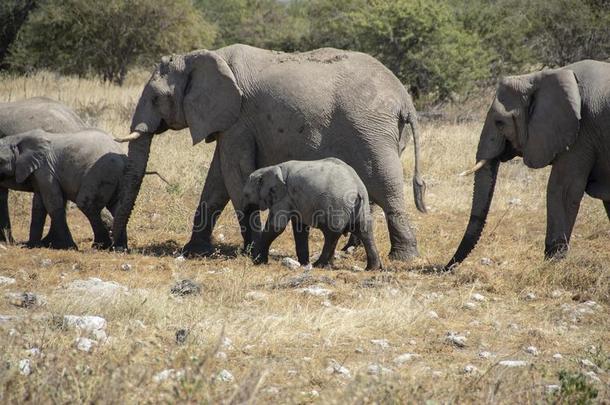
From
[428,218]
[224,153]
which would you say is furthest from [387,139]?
[428,218]

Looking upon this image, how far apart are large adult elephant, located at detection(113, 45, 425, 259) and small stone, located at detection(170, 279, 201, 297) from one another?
2995 mm

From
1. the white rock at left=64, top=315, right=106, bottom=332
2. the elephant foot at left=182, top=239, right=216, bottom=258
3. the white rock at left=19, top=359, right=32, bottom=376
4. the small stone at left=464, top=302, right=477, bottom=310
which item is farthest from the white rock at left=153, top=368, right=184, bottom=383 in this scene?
the elephant foot at left=182, top=239, right=216, bottom=258

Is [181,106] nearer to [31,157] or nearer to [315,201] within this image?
[31,157]

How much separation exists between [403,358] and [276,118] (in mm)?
5140

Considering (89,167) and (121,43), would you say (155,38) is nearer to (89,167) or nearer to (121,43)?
(121,43)

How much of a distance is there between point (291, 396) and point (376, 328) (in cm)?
246

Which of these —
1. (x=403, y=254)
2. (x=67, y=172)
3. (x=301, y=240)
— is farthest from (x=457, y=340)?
(x=67, y=172)

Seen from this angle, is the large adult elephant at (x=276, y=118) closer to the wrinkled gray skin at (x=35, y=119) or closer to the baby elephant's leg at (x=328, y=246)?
the baby elephant's leg at (x=328, y=246)

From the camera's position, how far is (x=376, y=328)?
7695mm

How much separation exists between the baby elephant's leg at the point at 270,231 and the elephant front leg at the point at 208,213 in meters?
1.23

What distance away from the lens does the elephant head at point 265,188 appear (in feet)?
35.3

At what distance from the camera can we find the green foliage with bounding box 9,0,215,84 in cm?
2923

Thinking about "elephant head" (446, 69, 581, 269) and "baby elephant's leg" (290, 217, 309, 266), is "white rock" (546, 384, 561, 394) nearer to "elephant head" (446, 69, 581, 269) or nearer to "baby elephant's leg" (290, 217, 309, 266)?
"elephant head" (446, 69, 581, 269)

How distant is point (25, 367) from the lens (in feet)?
18.7
